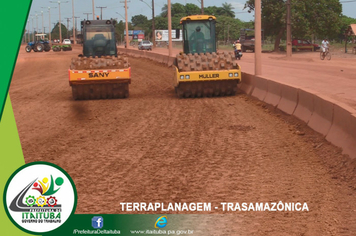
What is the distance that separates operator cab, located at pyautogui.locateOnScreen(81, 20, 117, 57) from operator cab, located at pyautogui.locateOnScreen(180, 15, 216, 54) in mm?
2951

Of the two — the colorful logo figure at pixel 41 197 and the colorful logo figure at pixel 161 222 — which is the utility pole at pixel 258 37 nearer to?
the colorful logo figure at pixel 161 222

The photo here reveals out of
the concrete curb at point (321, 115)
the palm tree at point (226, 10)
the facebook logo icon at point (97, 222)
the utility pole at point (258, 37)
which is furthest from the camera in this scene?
the palm tree at point (226, 10)

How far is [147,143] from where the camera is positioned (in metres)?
10.8

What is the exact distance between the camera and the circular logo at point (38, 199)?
5344 millimetres

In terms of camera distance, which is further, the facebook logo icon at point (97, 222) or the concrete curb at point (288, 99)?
the concrete curb at point (288, 99)

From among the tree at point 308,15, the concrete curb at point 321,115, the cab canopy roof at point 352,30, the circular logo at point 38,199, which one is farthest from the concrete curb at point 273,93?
the tree at point 308,15

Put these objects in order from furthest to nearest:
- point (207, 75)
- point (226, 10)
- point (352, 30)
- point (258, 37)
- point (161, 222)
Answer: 1. point (226, 10)
2. point (352, 30)
3. point (258, 37)
4. point (207, 75)
5. point (161, 222)

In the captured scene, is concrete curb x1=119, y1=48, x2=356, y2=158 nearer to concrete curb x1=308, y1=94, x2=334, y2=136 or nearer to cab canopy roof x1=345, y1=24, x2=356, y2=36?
concrete curb x1=308, y1=94, x2=334, y2=136

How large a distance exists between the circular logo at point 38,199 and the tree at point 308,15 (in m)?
59.6

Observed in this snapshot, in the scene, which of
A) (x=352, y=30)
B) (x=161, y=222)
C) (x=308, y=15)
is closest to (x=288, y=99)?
(x=161, y=222)

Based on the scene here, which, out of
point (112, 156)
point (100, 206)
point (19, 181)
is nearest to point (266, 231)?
point (100, 206)

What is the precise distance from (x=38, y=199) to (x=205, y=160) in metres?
4.18

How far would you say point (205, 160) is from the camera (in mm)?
9266

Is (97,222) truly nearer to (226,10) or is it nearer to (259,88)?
(259,88)
